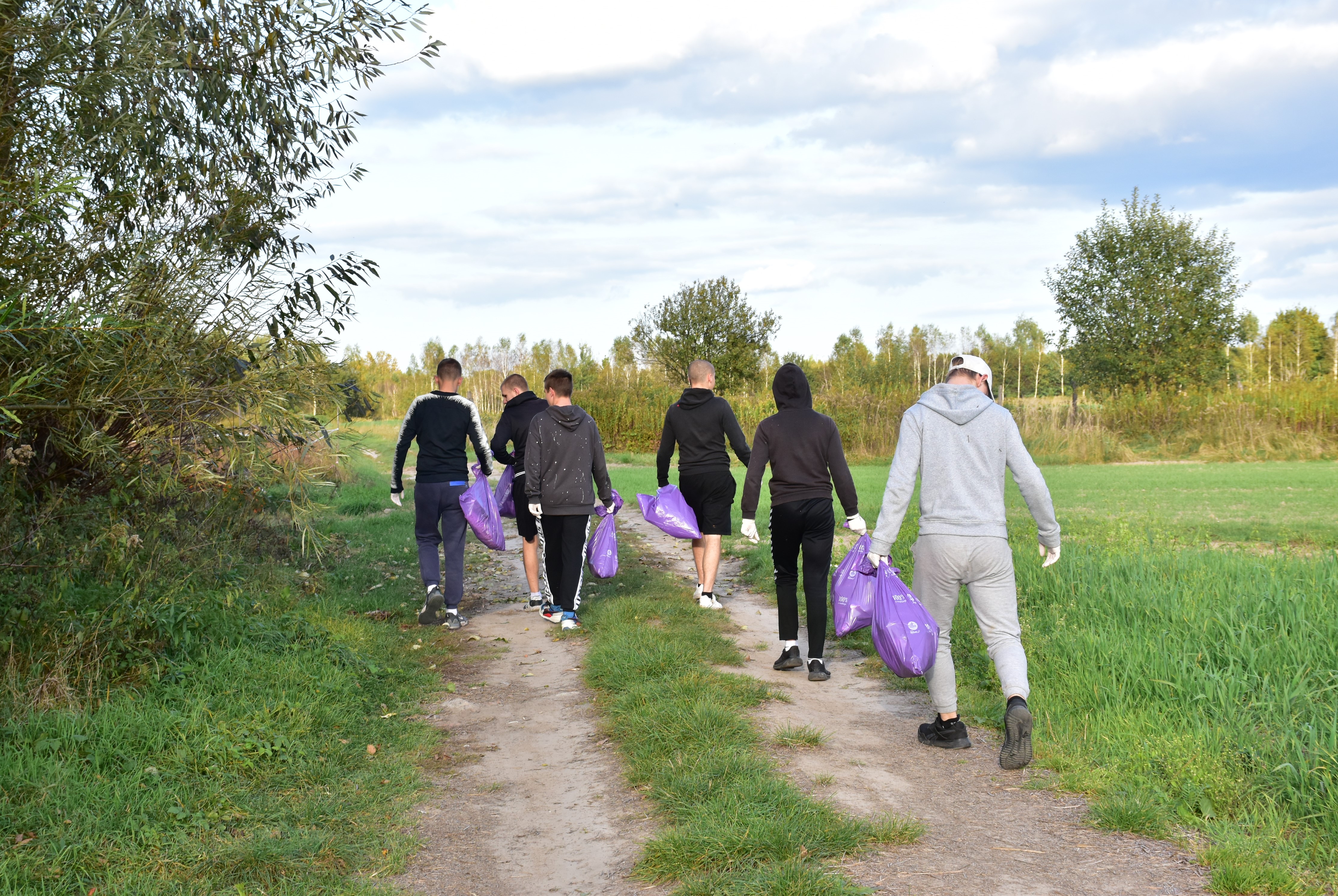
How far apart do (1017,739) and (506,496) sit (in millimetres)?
5956

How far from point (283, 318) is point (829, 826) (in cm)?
464

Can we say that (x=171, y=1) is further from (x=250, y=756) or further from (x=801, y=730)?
(x=801, y=730)

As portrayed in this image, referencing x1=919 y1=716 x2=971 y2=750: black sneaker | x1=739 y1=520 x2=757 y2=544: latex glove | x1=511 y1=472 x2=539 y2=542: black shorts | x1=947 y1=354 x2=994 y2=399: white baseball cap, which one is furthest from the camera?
x1=511 y1=472 x2=539 y2=542: black shorts

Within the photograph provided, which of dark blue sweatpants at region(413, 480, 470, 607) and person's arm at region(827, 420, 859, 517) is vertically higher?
person's arm at region(827, 420, 859, 517)

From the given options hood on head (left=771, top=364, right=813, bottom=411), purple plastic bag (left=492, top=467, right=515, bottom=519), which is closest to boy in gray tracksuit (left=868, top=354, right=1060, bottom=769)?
hood on head (left=771, top=364, right=813, bottom=411)

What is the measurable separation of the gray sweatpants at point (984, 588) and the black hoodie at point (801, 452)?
1510 millimetres

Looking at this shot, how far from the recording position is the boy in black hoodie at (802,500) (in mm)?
6957

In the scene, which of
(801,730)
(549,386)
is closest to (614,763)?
(801,730)

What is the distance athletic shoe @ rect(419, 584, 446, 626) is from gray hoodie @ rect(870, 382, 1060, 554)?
4965mm

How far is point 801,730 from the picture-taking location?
18.0ft

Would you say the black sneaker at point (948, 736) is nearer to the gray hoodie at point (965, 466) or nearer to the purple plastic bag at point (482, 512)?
the gray hoodie at point (965, 466)

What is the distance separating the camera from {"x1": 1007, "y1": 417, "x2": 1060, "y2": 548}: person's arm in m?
5.20

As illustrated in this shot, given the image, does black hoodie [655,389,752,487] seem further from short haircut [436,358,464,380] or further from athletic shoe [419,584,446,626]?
athletic shoe [419,584,446,626]

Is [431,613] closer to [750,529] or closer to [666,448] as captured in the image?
[666,448]
